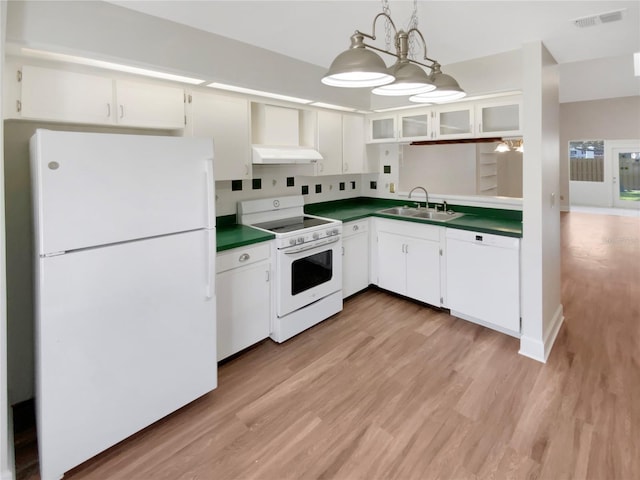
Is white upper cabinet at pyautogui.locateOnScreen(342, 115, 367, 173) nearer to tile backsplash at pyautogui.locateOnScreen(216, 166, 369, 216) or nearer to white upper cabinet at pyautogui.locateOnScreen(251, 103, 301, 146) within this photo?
tile backsplash at pyautogui.locateOnScreen(216, 166, 369, 216)

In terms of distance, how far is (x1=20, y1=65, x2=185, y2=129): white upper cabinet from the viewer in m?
1.99

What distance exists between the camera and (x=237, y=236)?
2828mm

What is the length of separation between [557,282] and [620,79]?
14.1 ft

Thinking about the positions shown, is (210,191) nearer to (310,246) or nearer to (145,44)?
(145,44)

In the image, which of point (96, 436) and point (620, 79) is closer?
point (96, 436)

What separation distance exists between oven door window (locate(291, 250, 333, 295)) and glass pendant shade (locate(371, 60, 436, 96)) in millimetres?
1613

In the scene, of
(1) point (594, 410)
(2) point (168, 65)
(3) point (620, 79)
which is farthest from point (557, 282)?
(3) point (620, 79)

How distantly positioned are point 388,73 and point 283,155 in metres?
1.71

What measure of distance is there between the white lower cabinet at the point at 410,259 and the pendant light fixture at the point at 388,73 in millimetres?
1539

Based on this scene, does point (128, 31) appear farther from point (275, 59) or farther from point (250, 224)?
point (250, 224)

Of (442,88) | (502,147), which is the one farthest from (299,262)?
(502,147)

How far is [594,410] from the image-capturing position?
7.17ft

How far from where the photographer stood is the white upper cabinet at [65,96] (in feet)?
6.47

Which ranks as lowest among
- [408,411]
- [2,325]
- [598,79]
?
[408,411]
